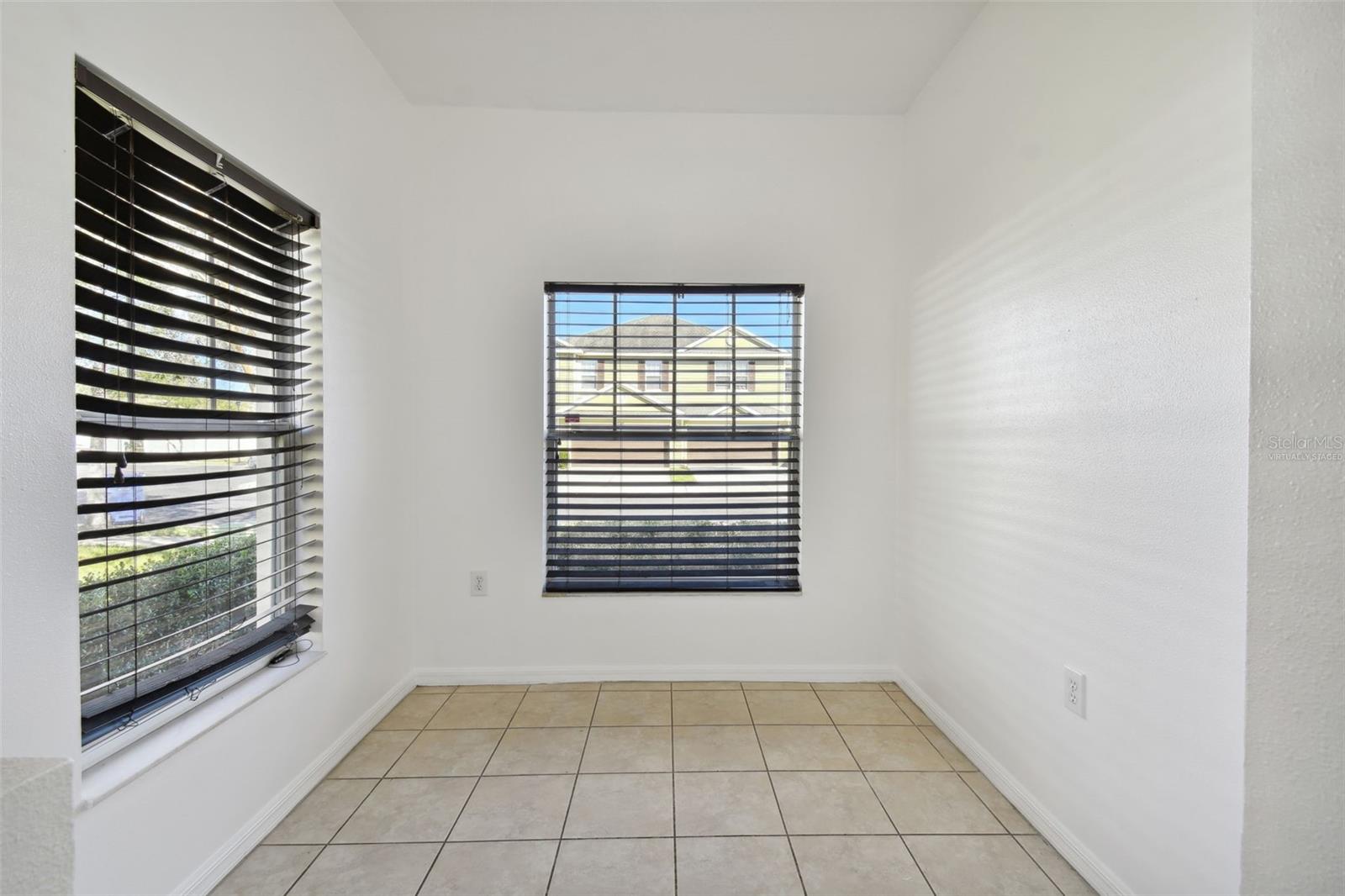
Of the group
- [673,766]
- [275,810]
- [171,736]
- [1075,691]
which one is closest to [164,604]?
[171,736]

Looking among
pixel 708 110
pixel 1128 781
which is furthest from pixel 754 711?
pixel 708 110

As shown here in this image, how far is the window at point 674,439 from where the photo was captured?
96.6 inches

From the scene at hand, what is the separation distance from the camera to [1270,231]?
0.51 meters

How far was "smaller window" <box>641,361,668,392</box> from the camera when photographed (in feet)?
A: 8.08

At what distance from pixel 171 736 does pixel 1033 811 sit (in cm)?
227

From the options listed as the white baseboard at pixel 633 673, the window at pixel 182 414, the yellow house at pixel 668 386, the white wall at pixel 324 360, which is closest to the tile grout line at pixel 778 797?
the white baseboard at pixel 633 673

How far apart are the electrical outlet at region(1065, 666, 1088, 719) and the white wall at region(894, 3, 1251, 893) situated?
22 millimetres

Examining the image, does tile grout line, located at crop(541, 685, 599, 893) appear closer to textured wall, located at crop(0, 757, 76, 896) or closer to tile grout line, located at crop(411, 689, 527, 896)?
tile grout line, located at crop(411, 689, 527, 896)

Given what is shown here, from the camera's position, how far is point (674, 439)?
2.50 meters

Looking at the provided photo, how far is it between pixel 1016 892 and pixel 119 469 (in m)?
2.31

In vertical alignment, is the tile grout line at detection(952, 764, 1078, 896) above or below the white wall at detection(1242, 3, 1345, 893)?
below

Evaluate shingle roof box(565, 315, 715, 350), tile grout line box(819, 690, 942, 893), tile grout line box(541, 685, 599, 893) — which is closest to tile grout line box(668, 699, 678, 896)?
tile grout line box(541, 685, 599, 893)

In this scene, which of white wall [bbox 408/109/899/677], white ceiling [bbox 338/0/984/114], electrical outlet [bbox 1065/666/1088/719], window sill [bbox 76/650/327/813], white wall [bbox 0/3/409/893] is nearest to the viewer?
white wall [bbox 0/3/409/893]

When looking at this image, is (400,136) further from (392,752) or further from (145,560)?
(392,752)
